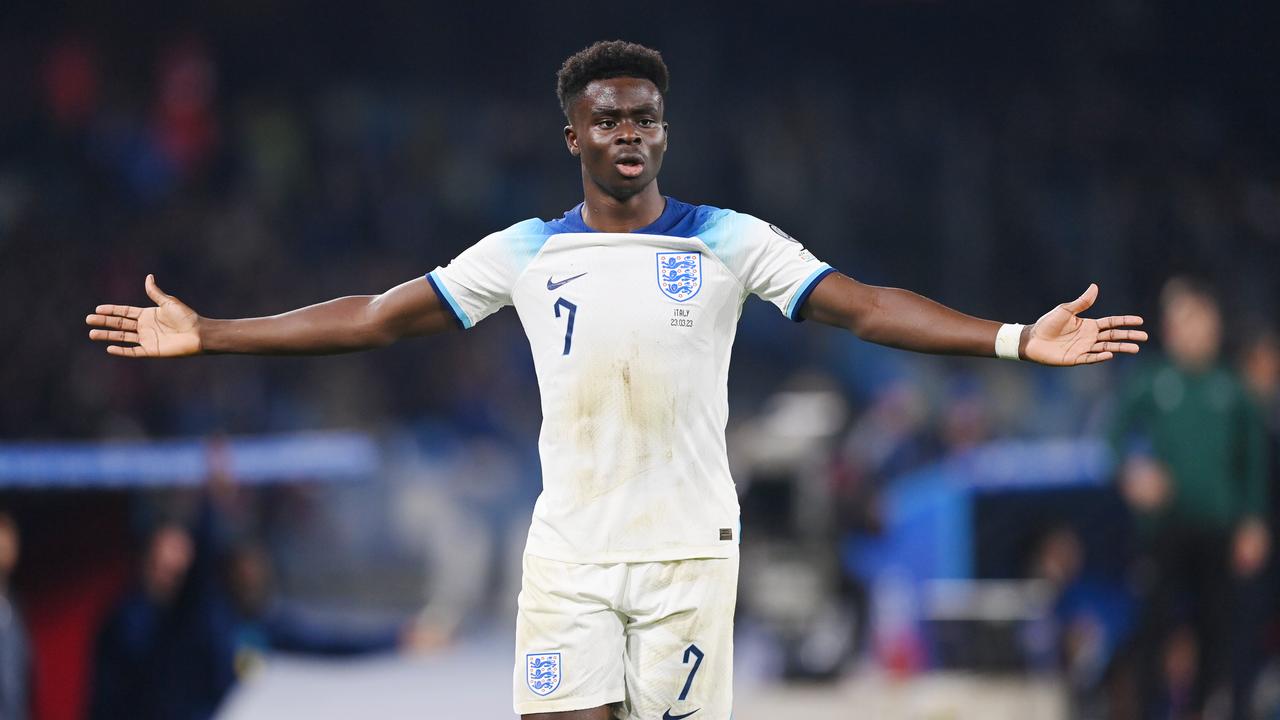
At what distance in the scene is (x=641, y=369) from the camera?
366cm

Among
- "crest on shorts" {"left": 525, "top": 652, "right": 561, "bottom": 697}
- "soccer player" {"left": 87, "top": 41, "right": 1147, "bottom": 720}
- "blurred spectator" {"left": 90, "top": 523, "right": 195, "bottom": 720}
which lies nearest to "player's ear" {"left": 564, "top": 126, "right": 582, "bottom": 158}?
"soccer player" {"left": 87, "top": 41, "right": 1147, "bottom": 720}

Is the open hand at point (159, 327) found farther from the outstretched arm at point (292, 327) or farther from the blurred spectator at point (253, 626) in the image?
the blurred spectator at point (253, 626)

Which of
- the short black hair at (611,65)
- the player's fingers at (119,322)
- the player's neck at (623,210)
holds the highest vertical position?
the short black hair at (611,65)

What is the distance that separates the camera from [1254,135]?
15.7 meters

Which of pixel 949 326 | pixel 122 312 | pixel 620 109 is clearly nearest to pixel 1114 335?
pixel 949 326

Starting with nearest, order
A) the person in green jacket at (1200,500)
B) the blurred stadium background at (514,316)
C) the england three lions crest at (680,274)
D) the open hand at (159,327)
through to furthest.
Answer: the england three lions crest at (680,274) < the open hand at (159,327) < the person in green jacket at (1200,500) < the blurred stadium background at (514,316)

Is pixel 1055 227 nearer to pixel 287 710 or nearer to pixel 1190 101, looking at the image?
pixel 1190 101

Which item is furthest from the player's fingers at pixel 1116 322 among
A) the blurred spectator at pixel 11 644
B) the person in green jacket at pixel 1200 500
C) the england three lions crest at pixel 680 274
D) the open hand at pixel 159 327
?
the blurred spectator at pixel 11 644

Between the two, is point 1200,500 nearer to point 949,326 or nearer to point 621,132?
point 949,326

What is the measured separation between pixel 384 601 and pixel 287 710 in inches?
89.7

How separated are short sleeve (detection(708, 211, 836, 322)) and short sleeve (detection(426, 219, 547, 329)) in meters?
0.49

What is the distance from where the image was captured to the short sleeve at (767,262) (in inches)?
149

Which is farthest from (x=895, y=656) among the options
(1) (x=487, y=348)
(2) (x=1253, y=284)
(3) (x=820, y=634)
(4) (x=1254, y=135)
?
(4) (x=1254, y=135)

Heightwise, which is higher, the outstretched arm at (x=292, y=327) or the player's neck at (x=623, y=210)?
the player's neck at (x=623, y=210)
